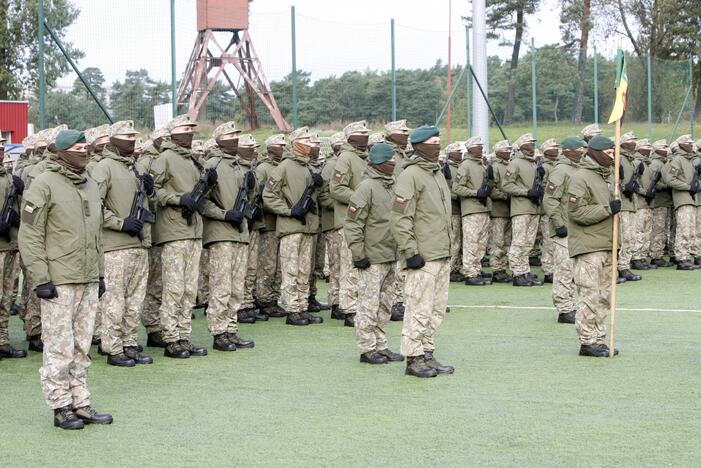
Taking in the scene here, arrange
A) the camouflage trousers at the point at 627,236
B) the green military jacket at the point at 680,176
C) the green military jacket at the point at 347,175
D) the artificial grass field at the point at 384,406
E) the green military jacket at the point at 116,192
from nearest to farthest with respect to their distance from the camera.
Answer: the artificial grass field at the point at 384,406 → the green military jacket at the point at 116,192 → the green military jacket at the point at 347,175 → the camouflage trousers at the point at 627,236 → the green military jacket at the point at 680,176

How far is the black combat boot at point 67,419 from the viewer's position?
7594mm

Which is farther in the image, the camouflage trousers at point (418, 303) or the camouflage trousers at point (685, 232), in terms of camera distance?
the camouflage trousers at point (685, 232)

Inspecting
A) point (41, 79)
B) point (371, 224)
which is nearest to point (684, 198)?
point (371, 224)

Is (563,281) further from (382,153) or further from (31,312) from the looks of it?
(31,312)

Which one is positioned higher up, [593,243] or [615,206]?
[615,206]

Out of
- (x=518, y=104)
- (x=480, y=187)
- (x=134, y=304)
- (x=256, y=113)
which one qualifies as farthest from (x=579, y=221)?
(x=518, y=104)

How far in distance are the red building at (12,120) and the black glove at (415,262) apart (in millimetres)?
30848

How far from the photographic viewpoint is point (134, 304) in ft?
33.4

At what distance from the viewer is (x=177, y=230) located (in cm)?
1039

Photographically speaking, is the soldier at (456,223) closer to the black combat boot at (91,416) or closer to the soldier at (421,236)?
the soldier at (421,236)

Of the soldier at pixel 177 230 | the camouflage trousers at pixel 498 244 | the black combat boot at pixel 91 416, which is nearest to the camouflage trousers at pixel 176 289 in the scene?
the soldier at pixel 177 230

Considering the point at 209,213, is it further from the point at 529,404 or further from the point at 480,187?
the point at 480,187

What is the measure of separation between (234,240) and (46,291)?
362 cm

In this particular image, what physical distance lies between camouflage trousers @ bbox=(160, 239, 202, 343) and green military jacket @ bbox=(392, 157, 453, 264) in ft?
7.84
